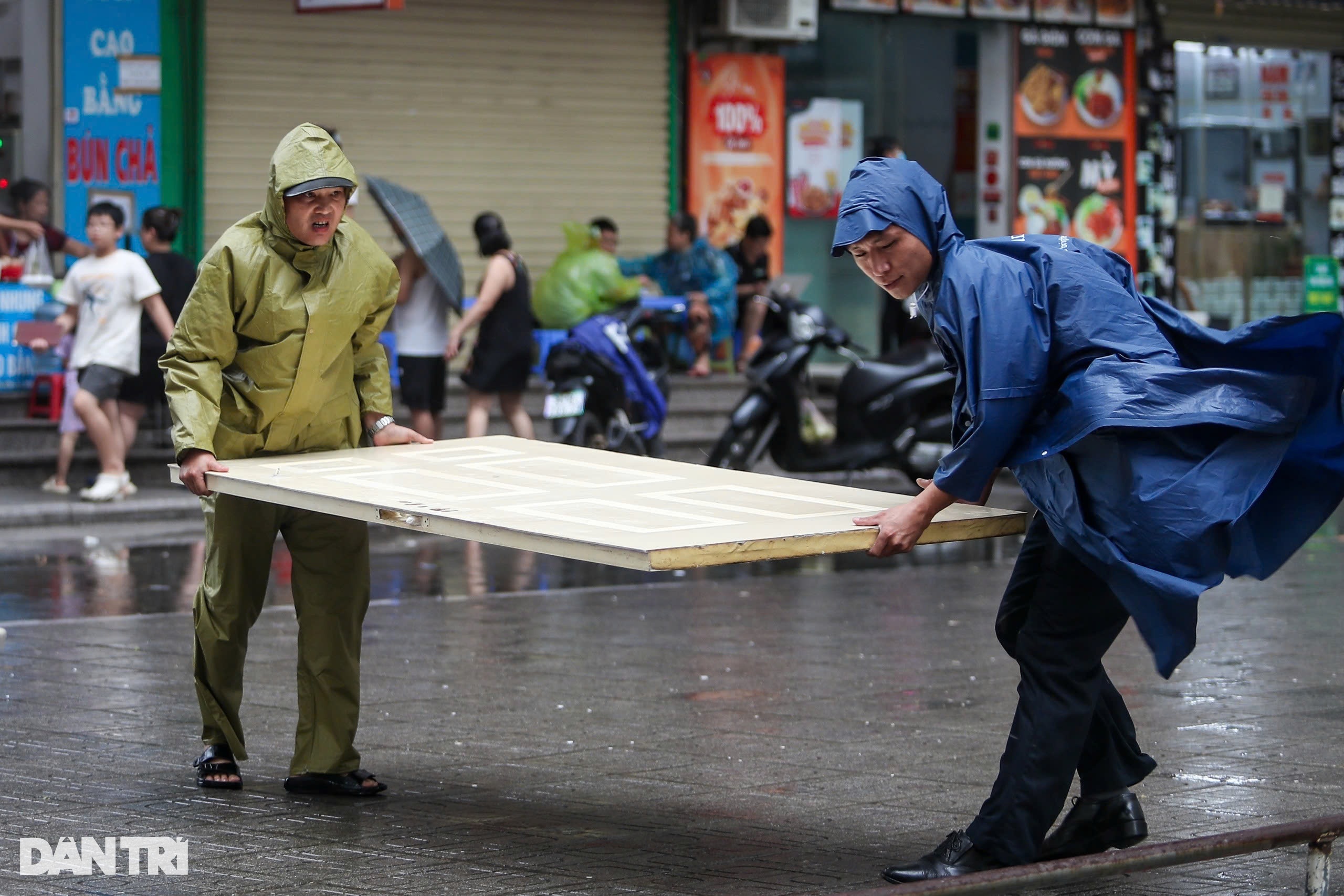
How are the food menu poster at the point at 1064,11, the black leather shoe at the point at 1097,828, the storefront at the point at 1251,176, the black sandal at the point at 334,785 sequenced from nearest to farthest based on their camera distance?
the black leather shoe at the point at 1097,828 < the black sandal at the point at 334,785 < the food menu poster at the point at 1064,11 < the storefront at the point at 1251,176

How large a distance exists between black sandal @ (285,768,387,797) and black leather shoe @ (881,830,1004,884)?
5.63ft

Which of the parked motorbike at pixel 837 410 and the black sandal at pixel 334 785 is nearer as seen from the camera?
the black sandal at pixel 334 785

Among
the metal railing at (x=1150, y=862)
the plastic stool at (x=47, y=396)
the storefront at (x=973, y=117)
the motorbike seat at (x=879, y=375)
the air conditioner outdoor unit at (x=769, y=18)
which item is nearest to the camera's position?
the metal railing at (x=1150, y=862)

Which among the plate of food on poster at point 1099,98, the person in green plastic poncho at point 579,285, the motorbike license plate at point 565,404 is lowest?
the motorbike license plate at point 565,404

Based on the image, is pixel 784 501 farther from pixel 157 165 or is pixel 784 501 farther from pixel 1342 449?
pixel 157 165

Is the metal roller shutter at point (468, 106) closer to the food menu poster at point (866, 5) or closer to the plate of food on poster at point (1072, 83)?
the food menu poster at point (866, 5)

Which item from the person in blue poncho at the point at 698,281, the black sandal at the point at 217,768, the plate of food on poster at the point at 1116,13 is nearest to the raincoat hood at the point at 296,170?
the black sandal at the point at 217,768

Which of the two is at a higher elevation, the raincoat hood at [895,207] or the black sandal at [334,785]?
the raincoat hood at [895,207]

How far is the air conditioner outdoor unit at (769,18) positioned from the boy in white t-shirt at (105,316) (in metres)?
6.83

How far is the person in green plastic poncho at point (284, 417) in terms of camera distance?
556 centimetres

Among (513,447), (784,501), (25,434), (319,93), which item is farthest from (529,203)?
(784,501)

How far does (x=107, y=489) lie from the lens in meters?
13.2

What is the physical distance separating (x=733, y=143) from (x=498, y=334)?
570 centimetres

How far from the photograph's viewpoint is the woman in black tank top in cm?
1332
